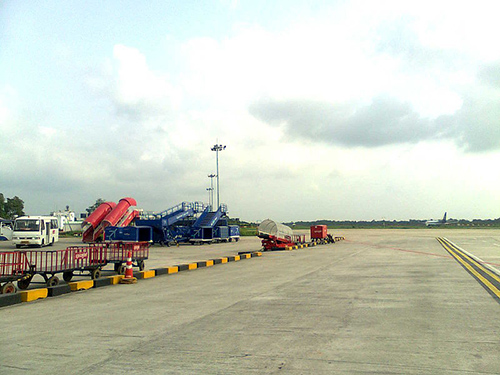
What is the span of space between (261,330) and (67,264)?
27.4 ft

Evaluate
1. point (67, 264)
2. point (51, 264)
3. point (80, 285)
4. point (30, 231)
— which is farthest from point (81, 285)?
point (30, 231)

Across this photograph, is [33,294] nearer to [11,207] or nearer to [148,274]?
[148,274]

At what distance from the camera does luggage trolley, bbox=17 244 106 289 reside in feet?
39.3

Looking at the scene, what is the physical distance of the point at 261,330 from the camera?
689 cm

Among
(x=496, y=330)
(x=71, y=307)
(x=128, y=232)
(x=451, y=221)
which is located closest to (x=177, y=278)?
(x=71, y=307)

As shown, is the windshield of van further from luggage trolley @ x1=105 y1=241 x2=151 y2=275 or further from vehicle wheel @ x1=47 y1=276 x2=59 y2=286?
vehicle wheel @ x1=47 y1=276 x2=59 y2=286

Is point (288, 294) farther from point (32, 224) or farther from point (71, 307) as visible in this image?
point (32, 224)

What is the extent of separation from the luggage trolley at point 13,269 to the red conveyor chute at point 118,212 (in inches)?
985

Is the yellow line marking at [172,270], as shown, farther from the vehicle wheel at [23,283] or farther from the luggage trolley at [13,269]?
the luggage trolley at [13,269]

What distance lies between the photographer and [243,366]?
5109mm

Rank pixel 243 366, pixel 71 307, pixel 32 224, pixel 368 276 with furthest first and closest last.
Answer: pixel 32 224, pixel 368 276, pixel 71 307, pixel 243 366

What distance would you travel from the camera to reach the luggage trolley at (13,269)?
11.1 m

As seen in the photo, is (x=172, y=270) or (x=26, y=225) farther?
(x=26, y=225)

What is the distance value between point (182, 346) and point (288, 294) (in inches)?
197
